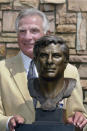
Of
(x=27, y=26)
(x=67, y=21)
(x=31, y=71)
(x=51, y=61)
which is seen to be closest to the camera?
(x=51, y=61)

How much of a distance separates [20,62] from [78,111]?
1.88 feet

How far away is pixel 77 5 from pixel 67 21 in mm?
197

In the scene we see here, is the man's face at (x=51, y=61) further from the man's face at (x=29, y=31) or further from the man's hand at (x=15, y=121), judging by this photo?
the man's face at (x=29, y=31)

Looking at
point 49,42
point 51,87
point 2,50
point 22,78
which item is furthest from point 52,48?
point 2,50

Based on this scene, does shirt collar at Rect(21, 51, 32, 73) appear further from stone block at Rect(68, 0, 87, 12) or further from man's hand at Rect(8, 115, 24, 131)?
stone block at Rect(68, 0, 87, 12)

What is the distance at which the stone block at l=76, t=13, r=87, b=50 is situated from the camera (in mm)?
4758

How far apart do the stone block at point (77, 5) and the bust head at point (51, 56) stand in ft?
6.65

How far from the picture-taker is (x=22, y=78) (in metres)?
3.21

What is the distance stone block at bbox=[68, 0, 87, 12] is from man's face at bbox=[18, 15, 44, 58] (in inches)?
57.9

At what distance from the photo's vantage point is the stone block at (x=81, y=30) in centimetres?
476

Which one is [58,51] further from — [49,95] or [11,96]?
[11,96]

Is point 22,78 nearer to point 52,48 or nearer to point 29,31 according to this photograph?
point 29,31

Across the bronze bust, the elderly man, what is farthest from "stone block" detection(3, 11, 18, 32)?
the bronze bust

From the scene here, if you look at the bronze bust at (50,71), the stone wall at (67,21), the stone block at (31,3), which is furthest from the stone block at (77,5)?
the bronze bust at (50,71)
